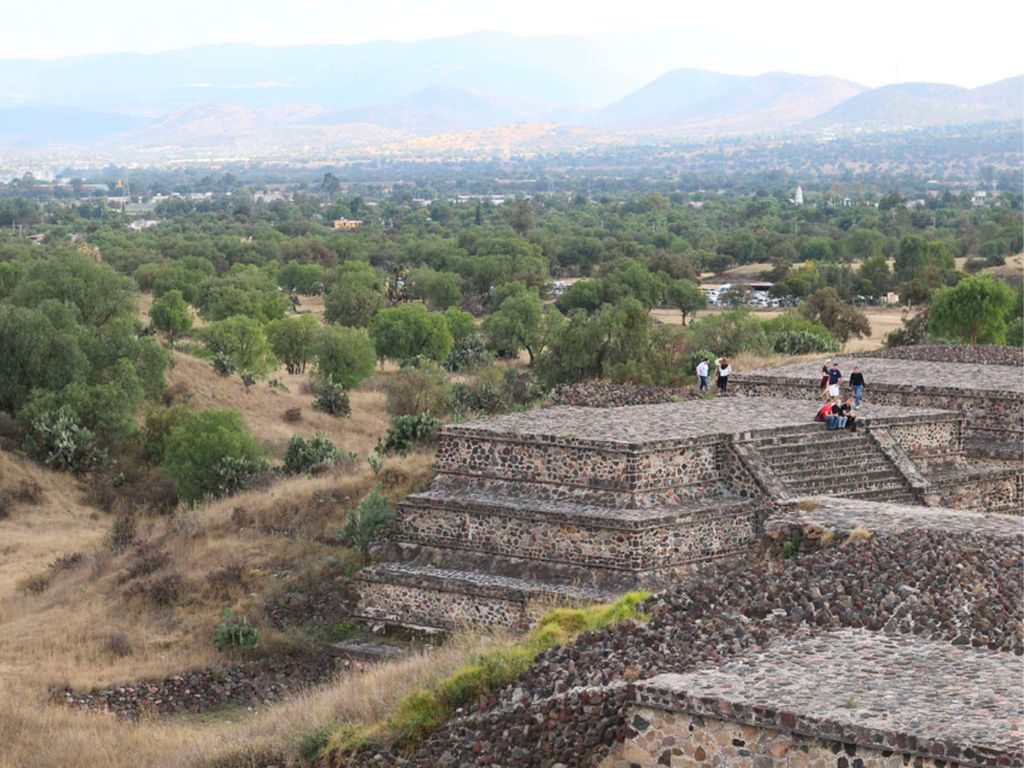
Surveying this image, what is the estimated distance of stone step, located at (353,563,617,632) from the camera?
16922 millimetres

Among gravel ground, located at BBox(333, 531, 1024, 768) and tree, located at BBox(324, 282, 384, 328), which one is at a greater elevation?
gravel ground, located at BBox(333, 531, 1024, 768)

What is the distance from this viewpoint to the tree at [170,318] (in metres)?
53.5

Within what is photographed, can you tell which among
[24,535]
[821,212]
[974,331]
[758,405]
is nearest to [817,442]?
[758,405]

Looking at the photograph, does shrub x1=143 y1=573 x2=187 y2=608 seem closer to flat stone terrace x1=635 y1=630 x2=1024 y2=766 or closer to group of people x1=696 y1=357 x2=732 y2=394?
group of people x1=696 y1=357 x2=732 y2=394

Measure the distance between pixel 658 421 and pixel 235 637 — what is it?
5128mm

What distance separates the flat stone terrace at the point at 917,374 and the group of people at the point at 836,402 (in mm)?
563

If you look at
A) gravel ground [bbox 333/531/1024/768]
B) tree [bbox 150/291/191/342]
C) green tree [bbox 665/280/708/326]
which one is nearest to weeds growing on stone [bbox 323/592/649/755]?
gravel ground [bbox 333/531/1024/768]

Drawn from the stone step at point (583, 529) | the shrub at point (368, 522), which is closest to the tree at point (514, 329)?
the shrub at point (368, 522)

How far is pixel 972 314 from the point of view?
41281 mm

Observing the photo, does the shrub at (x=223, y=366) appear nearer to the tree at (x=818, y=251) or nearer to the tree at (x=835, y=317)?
the tree at (x=835, y=317)

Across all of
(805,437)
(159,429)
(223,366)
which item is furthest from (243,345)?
(805,437)

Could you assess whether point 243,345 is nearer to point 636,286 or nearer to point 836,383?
point 636,286

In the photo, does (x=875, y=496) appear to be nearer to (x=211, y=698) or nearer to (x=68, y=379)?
(x=211, y=698)

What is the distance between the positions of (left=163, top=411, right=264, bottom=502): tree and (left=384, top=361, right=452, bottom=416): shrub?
6826 mm
